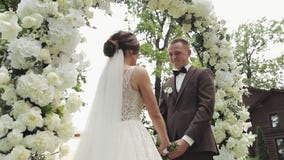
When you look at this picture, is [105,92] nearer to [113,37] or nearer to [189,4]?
[113,37]

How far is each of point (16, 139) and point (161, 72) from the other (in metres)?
16.3

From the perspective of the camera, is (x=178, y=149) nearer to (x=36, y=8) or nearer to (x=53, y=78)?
(x=53, y=78)

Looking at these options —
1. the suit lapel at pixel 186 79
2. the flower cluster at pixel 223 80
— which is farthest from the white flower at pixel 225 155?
the suit lapel at pixel 186 79

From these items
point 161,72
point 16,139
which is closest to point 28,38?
point 16,139

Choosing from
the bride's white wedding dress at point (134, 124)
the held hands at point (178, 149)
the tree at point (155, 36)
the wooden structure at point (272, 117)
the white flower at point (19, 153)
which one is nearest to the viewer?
the white flower at point (19, 153)

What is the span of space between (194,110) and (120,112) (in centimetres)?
99

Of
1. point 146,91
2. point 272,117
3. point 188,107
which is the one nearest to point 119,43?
point 146,91

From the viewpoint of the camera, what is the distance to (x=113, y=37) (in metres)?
3.89

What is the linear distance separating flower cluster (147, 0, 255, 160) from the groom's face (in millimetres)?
374

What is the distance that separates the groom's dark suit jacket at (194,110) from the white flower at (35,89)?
1.90 m

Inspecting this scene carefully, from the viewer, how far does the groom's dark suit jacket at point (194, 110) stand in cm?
425

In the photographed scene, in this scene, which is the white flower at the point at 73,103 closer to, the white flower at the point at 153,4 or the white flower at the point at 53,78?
the white flower at the point at 53,78

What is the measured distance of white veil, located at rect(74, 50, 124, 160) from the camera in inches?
140

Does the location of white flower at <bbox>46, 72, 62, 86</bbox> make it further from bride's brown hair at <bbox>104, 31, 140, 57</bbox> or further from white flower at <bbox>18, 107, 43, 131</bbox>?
bride's brown hair at <bbox>104, 31, 140, 57</bbox>
